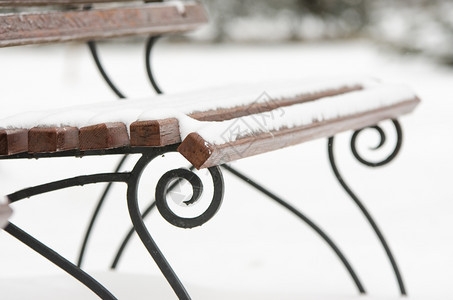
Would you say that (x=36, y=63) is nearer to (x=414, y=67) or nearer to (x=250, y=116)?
(x=414, y=67)

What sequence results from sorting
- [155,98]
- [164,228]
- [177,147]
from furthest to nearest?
[164,228] < [155,98] < [177,147]

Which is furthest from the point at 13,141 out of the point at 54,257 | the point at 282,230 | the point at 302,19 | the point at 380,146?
the point at 302,19

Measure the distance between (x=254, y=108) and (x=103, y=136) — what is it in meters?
0.46

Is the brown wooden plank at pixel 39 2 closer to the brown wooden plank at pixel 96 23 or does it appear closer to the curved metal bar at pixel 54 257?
the brown wooden plank at pixel 96 23

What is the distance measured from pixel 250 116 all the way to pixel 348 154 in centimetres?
329

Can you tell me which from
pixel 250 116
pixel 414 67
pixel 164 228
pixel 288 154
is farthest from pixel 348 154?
pixel 414 67

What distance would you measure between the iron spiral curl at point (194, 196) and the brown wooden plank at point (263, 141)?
5 cm

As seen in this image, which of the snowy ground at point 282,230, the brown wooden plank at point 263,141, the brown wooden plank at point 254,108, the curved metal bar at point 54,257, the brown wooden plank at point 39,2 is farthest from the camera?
the snowy ground at point 282,230

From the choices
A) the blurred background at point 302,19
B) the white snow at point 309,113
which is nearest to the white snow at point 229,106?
the white snow at point 309,113

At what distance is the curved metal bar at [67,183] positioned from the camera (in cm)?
170

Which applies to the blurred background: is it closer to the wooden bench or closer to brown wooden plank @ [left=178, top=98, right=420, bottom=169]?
the wooden bench

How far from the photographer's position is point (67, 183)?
1.71 metres

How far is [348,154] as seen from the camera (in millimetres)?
4965

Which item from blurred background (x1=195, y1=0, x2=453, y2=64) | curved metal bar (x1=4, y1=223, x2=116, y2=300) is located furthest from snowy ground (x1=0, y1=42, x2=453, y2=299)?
blurred background (x1=195, y1=0, x2=453, y2=64)
